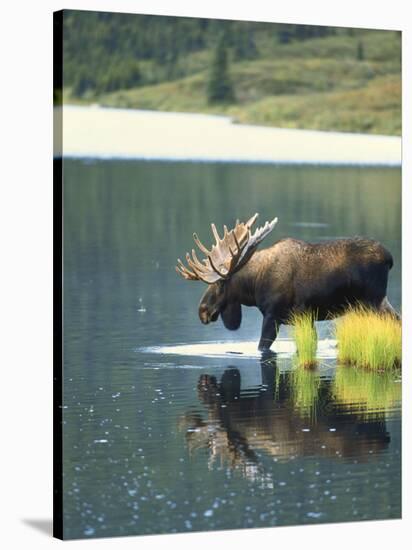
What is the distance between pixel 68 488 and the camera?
1059cm

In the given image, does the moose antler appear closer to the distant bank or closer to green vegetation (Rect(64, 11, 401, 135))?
the distant bank

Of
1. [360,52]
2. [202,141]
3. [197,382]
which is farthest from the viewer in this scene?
[360,52]

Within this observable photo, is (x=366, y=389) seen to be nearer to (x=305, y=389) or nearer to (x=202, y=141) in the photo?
(x=305, y=389)

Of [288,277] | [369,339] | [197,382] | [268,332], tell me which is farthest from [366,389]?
[197,382]

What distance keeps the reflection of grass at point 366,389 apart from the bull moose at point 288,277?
452 millimetres

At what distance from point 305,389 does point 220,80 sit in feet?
7.38

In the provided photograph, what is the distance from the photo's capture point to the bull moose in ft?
38.8

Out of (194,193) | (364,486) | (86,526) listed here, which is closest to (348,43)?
(194,193)

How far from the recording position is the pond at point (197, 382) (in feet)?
35.4

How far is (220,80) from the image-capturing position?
1164cm

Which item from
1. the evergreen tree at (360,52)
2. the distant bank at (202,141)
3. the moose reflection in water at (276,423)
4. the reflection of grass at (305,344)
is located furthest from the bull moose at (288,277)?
the evergreen tree at (360,52)

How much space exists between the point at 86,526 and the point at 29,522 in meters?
0.82

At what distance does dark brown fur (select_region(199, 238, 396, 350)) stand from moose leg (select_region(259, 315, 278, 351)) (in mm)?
13

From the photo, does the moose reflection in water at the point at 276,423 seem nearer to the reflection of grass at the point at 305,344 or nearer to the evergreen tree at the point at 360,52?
the reflection of grass at the point at 305,344
